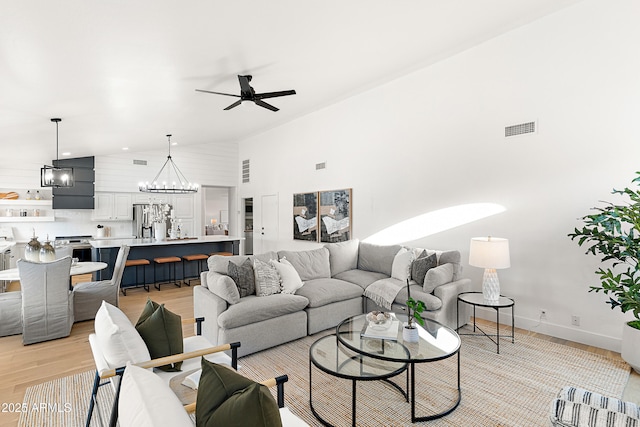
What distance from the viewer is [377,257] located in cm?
502

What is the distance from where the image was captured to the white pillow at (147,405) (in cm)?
103

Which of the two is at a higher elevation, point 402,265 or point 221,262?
point 221,262

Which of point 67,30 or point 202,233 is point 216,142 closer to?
point 202,233

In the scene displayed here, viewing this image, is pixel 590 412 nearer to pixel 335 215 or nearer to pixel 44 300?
pixel 44 300

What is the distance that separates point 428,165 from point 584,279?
2406mm

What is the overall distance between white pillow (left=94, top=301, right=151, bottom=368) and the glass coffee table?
4.64 ft

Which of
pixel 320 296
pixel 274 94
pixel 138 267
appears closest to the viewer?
pixel 320 296

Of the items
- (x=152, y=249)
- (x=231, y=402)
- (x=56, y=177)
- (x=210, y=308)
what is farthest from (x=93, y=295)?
(x=231, y=402)

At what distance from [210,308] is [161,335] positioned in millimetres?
1339

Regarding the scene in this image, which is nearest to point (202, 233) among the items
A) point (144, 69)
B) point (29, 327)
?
point (29, 327)

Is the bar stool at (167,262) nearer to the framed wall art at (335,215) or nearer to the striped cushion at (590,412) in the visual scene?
the framed wall art at (335,215)

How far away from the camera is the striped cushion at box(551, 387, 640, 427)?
1.55 meters

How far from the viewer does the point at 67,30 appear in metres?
2.51

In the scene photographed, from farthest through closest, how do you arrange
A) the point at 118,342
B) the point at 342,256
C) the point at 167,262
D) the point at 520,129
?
the point at 167,262 < the point at 342,256 < the point at 520,129 < the point at 118,342
